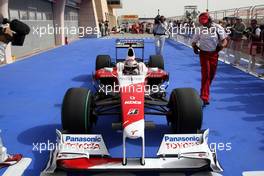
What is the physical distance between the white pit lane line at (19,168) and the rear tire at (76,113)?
0.54m

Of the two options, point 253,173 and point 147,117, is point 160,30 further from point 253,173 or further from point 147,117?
point 253,173

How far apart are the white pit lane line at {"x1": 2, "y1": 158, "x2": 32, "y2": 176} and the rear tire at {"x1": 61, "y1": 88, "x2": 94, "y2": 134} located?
538mm

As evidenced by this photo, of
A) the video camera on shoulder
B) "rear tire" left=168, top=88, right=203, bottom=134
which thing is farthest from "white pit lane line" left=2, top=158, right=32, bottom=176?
"rear tire" left=168, top=88, right=203, bottom=134

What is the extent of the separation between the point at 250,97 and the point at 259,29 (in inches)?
127

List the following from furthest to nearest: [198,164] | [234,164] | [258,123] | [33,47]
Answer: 1. [33,47]
2. [258,123]
3. [234,164]
4. [198,164]

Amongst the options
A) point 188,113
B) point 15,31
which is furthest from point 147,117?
point 15,31

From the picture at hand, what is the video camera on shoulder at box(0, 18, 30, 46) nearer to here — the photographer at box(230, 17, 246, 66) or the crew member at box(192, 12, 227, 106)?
the crew member at box(192, 12, 227, 106)

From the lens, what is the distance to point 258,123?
17.2 feet

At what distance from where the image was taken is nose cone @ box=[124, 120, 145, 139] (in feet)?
11.1

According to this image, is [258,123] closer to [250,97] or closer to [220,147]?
[220,147]

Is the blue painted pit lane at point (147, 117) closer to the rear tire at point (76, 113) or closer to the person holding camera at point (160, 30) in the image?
the rear tire at point (76, 113)

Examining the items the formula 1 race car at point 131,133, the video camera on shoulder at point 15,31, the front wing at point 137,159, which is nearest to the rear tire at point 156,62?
the formula 1 race car at point 131,133

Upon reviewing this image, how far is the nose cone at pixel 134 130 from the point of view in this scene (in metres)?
3.39

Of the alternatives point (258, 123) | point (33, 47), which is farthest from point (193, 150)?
point (33, 47)
